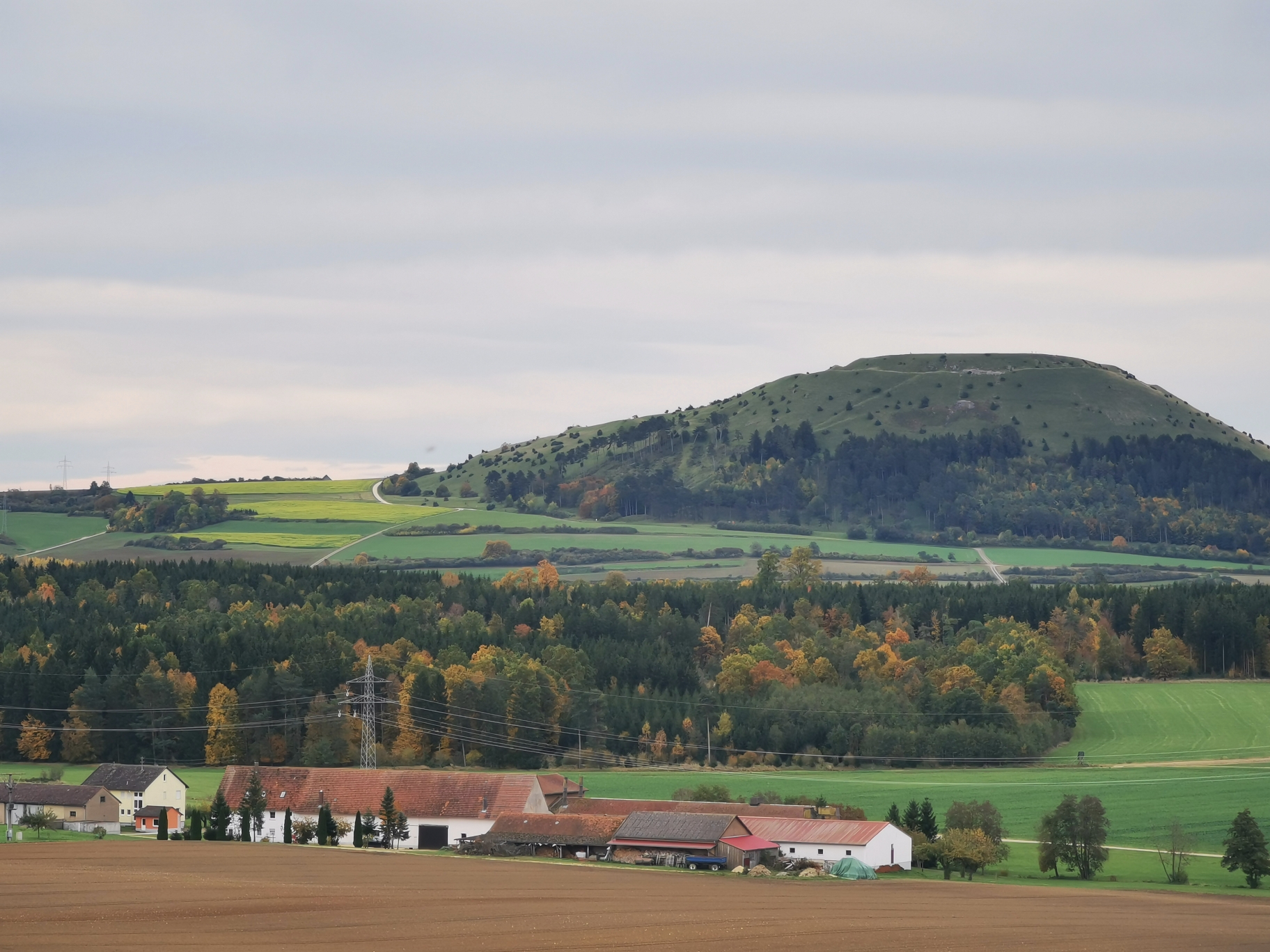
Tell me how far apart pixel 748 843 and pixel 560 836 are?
389 inches

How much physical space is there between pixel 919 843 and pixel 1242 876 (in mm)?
14269

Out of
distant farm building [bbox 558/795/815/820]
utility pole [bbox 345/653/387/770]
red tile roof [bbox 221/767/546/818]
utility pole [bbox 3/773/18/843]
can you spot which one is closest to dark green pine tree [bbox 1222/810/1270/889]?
distant farm building [bbox 558/795/815/820]

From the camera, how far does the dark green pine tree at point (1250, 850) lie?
254 ft

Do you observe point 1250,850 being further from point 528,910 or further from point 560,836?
point 528,910

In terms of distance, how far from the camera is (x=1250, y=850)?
77.6 metres

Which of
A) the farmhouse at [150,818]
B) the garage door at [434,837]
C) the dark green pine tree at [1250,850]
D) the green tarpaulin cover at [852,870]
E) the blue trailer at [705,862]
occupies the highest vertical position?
the dark green pine tree at [1250,850]

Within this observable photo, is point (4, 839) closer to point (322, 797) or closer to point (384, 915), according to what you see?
point (322, 797)

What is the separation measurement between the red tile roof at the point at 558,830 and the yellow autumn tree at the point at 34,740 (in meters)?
54.0

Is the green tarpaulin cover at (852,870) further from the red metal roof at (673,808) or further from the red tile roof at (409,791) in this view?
the red tile roof at (409,791)

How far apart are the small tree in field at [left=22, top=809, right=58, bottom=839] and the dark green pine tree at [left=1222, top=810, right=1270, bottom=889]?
55.6 m

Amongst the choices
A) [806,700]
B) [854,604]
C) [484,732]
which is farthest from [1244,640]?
[484,732]

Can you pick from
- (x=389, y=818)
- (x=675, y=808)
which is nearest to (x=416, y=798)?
(x=389, y=818)

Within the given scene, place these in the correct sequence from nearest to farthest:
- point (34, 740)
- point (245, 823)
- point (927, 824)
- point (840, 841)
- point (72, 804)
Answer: point (840, 841) → point (927, 824) → point (245, 823) → point (72, 804) → point (34, 740)

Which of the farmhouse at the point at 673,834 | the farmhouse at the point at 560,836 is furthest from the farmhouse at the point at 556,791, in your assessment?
the farmhouse at the point at 673,834
